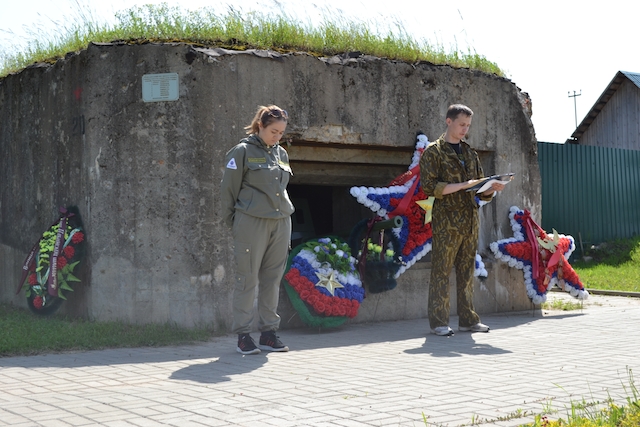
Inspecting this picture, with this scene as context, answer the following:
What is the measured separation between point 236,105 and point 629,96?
2218 centimetres

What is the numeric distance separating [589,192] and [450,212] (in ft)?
32.8

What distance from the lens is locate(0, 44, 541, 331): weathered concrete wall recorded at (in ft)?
22.7

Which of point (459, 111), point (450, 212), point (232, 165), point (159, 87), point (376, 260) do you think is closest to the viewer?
point (232, 165)

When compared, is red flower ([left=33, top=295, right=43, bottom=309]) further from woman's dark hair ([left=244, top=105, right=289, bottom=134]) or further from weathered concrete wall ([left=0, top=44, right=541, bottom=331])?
woman's dark hair ([left=244, top=105, right=289, bottom=134])

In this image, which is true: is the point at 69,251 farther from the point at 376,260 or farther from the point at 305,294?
the point at 376,260

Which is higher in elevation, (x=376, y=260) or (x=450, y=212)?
(x=450, y=212)

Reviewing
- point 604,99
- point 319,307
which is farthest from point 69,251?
point 604,99

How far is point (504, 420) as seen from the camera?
12.1 feet

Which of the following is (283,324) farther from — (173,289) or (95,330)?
(95,330)

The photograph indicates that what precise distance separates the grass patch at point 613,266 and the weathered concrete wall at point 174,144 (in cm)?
511

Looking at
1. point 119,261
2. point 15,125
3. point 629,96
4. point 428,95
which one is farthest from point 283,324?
point 629,96

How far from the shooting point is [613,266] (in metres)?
15.0

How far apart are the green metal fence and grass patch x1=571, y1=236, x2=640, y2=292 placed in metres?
0.30

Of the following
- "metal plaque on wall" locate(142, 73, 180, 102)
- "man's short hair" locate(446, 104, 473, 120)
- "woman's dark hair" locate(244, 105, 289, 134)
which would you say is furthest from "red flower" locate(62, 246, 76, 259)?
"man's short hair" locate(446, 104, 473, 120)
